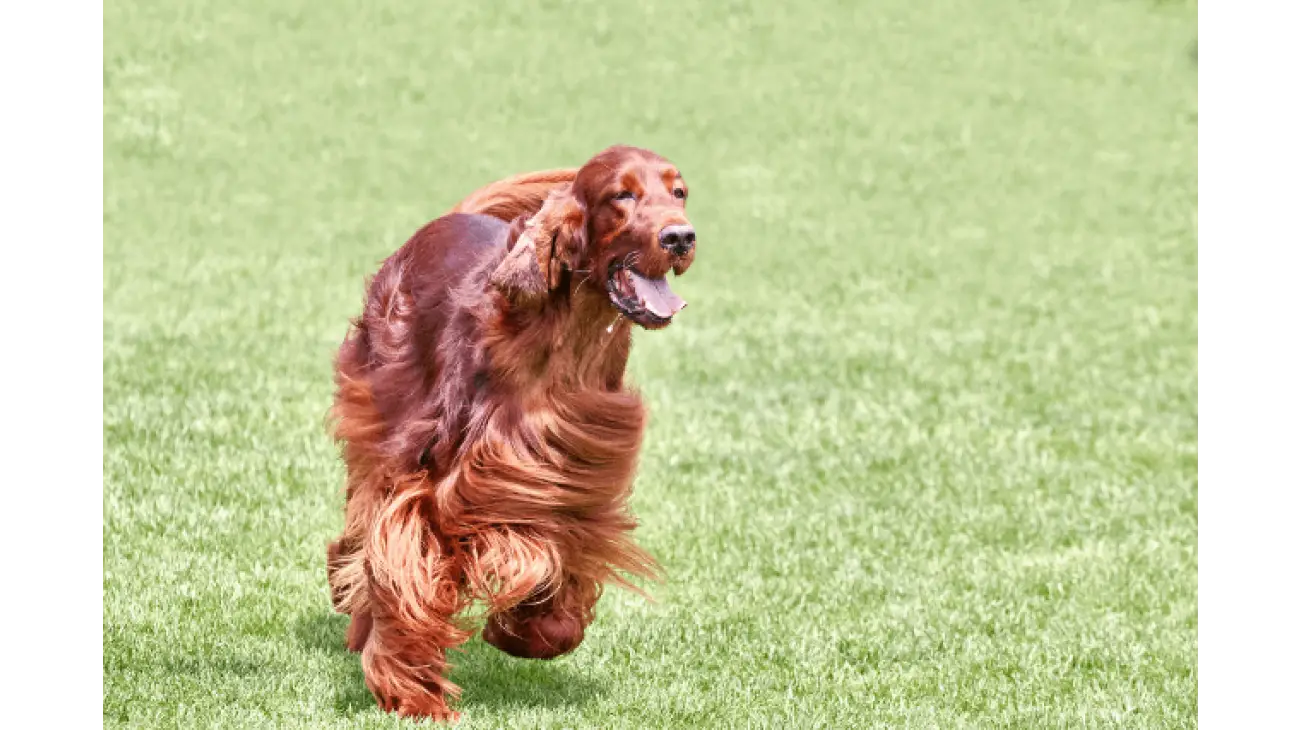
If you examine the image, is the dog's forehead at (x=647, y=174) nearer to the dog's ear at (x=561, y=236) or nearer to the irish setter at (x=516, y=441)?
the irish setter at (x=516, y=441)

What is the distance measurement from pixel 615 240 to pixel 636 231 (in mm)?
93

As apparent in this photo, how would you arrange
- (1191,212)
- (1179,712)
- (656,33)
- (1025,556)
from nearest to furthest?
(1179,712), (1025,556), (1191,212), (656,33)

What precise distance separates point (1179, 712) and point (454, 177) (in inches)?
444

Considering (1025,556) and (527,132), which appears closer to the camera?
(1025,556)

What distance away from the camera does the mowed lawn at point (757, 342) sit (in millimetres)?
6320

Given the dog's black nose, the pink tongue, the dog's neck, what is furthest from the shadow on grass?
the dog's black nose

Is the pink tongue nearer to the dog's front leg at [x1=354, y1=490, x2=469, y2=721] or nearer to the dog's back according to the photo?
the dog's back

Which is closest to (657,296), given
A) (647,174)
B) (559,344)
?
(647,174)

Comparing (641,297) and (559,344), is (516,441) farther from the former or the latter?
(641,297)

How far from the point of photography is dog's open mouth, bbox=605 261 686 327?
4.91 m

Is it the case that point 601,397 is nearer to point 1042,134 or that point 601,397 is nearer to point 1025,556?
point 1025,556

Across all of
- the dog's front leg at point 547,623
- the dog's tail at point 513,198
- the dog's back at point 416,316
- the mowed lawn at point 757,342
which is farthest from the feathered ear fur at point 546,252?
the mowed lawn at point 757,342
